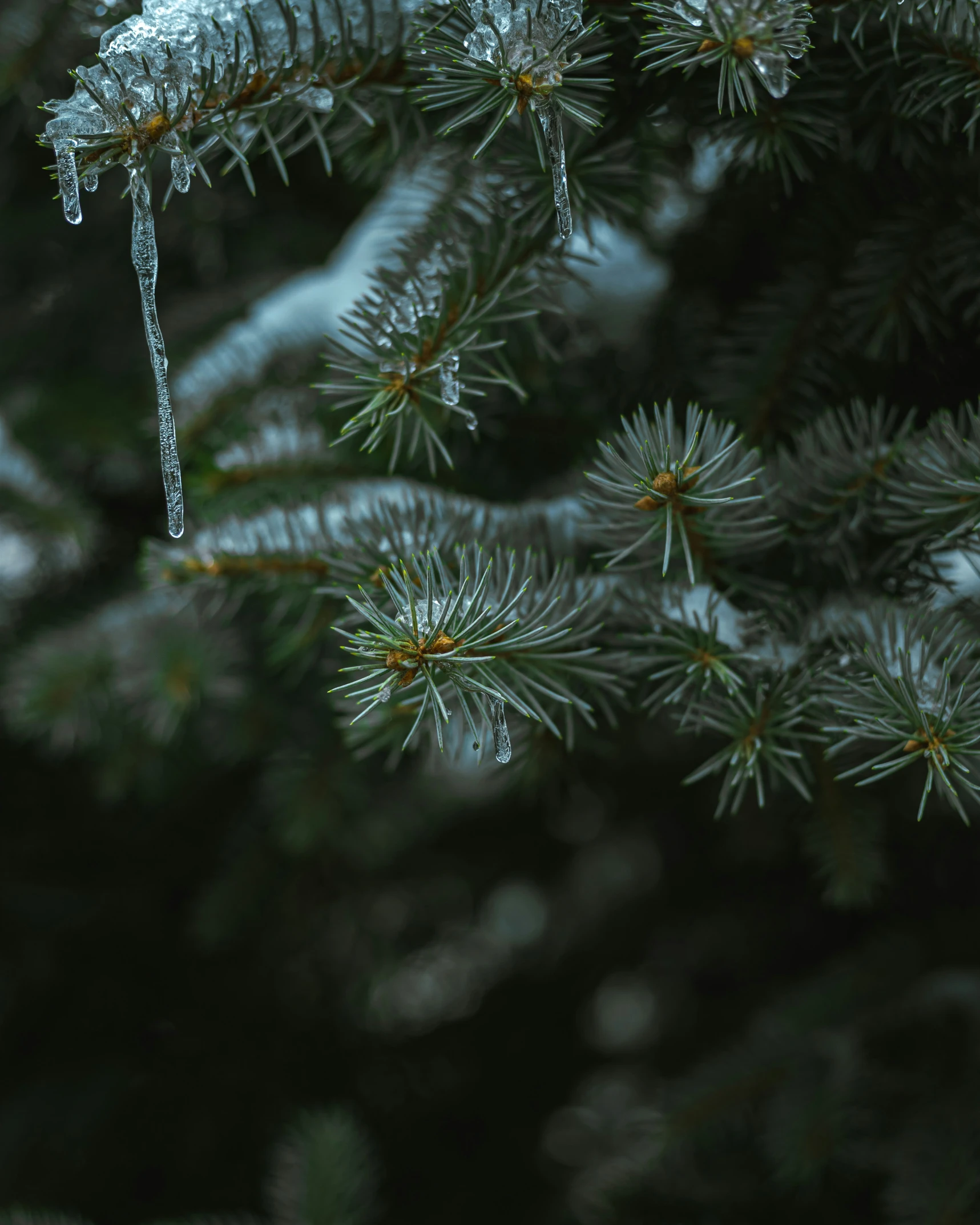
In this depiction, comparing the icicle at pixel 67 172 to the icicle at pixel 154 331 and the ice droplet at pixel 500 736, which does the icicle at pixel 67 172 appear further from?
the ice droplet at pixel 500 736

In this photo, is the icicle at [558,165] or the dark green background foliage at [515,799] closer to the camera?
the icicle at [558,165]

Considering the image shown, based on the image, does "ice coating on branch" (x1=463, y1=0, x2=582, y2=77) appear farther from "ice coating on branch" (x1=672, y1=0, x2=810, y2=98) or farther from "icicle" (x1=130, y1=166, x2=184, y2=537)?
"icicle" (x1=130, y1=166, x2=184, y2=537)

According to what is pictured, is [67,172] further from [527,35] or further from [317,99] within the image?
[527,35]

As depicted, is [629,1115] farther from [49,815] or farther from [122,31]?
[122,31]

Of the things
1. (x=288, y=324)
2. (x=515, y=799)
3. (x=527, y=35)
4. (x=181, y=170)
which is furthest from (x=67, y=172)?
(x=515, y=799)

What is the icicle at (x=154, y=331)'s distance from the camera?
594 millimetres

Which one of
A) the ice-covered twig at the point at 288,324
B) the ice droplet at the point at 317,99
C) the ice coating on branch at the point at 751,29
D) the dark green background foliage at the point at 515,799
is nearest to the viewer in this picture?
the ice coating on branch at the point at 751,29

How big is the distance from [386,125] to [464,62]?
26cm

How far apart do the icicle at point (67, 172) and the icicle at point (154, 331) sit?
0.03 meters

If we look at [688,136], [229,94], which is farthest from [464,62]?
[688,136]

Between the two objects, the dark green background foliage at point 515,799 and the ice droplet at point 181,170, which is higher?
the ice droplet at point 181,170

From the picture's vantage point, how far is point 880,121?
794 millimetres

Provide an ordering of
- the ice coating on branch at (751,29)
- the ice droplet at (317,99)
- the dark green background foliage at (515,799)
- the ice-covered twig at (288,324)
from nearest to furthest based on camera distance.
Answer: the ice coating on branch at (751,29) → the ice droplet at (317,99) → the dark green background foliage at (515,799) → the ice-covered twig at (288,324)

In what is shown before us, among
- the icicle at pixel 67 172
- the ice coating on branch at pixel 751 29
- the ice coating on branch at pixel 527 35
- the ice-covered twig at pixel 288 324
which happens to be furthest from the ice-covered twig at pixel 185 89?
the ice-covered twig at pixel 288 324
